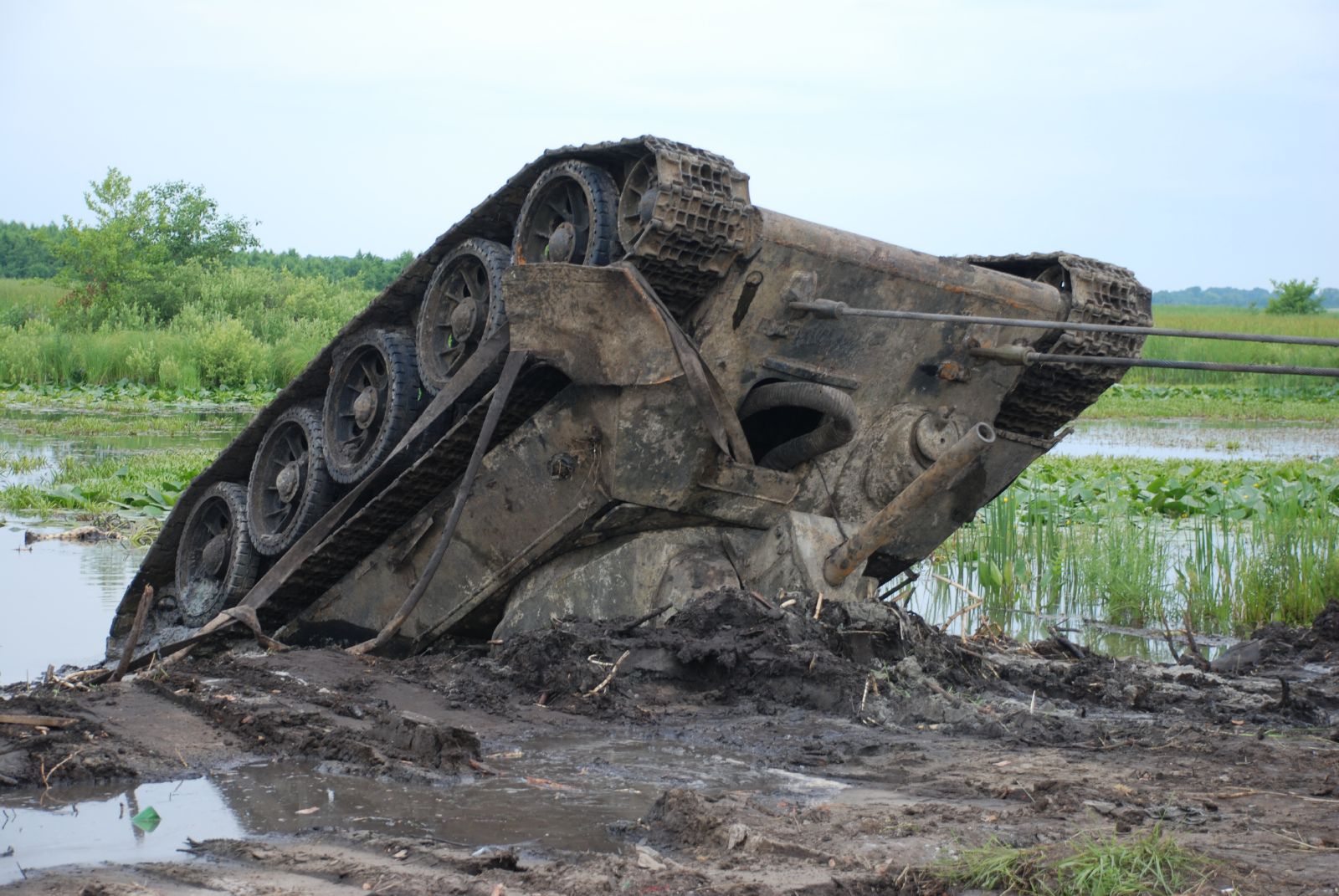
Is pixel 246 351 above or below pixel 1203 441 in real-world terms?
above

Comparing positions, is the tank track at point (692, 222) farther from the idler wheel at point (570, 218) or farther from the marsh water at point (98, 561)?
the marsh water at point (98, 561)

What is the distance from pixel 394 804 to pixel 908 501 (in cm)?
259

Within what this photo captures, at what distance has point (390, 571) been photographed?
6730 millimetres

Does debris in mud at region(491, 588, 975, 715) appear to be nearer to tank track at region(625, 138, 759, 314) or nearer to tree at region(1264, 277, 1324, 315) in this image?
tank track at region(625, 138, 759, 314)

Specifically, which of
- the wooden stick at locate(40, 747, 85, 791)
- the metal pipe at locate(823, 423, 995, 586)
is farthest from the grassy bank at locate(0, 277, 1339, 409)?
the wooden stick at locate(40, 747, 85, 791)

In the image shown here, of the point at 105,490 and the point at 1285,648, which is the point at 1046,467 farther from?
Answer: the point at 105,490

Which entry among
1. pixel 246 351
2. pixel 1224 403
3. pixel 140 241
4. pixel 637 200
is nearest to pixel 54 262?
pixel 140 241

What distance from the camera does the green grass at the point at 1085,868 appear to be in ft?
9.62

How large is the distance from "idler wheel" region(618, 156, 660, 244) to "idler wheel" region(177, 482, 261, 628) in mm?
2982

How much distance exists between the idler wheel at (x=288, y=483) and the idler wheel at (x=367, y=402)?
0.26ft

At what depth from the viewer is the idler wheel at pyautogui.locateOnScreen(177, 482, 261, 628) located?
7.38m

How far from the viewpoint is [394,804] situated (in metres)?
3.85

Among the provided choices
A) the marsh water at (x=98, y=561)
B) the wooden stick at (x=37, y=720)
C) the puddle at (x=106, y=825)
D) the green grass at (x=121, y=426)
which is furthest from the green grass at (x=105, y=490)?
the puddle at (x=106, y=825)

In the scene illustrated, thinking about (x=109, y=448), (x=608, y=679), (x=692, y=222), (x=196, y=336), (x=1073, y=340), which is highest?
(x=196, y=336)
